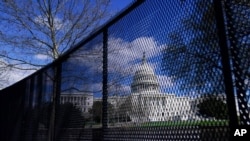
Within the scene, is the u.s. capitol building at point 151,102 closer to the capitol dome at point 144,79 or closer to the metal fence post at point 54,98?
the capitol dome at point 144,79

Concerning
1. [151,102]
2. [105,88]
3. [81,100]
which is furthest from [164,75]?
[81,100]

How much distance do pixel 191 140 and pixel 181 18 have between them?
95cm

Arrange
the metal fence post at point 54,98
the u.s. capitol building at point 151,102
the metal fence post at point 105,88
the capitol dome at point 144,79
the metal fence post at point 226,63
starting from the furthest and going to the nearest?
the metal fence post at point 54,98
the metal fence post at point 105,88
the capitol dome at point 144,79
the u.s. capitol building at point 151,102
the metal fence post at point 226,63

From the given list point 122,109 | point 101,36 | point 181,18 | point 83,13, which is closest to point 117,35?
point 101,36

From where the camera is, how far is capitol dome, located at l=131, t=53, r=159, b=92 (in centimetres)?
293

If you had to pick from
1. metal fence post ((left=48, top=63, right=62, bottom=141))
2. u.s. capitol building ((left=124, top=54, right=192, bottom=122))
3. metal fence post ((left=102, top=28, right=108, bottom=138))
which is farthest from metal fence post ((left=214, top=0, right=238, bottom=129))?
metal fence post ((left=48, top=63, right=62, bottom=141))

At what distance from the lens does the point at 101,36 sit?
428 cm

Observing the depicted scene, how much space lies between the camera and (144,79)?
306 centimetres

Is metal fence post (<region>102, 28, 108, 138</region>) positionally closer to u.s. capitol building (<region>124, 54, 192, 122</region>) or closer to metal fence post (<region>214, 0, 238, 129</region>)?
u.s. capitol building (<region>124, 54, 192, 122</region>)

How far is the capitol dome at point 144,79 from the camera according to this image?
9.62ft

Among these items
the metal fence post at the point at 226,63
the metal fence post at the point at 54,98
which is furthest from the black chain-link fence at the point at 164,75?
the metal fence post at the point at 54,98

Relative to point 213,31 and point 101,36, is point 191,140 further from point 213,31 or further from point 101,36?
point 101,36

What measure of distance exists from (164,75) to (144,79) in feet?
1.01

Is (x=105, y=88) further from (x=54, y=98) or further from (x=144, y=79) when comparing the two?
(x=54, y=98)
